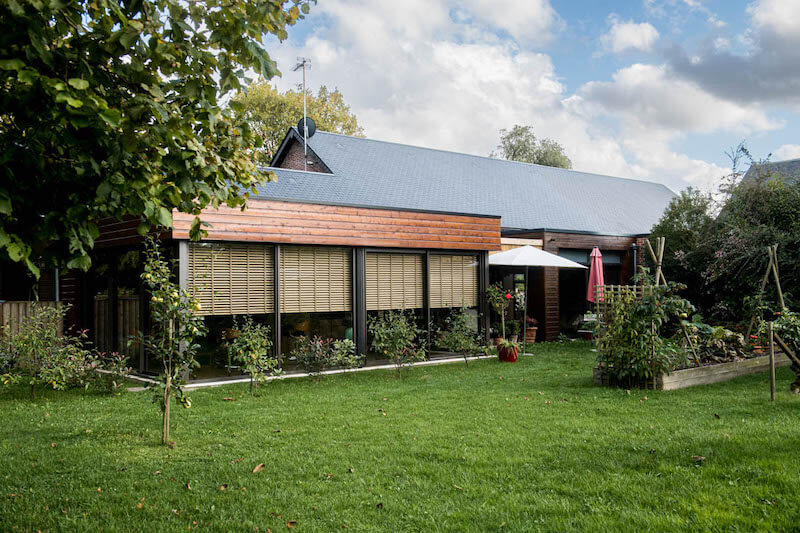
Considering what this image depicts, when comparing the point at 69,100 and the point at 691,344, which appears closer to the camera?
the point at 69,100

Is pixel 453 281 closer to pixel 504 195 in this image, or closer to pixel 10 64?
pixel 504 195

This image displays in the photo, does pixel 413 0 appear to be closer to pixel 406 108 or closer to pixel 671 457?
pixel 671 457

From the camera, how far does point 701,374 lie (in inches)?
339

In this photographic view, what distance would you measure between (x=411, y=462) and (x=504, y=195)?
15.2 meters

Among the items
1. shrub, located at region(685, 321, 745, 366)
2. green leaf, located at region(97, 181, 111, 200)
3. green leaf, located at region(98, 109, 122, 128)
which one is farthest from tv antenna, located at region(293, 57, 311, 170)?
green leaf, located at region(98, 109, 122, 128)

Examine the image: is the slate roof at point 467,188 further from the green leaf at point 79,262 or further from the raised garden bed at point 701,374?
the green leaf at point 79,262

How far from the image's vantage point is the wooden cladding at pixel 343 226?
9.38 meters

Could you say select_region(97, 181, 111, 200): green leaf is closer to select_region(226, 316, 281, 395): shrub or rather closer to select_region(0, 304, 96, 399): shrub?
select_region(226, 316, 281, 395): shrub

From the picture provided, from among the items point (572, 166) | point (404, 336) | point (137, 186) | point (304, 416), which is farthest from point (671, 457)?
point (572, 166)

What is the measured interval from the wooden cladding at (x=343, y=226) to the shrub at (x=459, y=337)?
1496mm

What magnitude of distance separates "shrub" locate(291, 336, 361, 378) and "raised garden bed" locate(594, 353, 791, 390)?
4.01 m

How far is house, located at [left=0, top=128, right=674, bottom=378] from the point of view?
378 inches

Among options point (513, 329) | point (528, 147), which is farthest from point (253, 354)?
point (528, 147)

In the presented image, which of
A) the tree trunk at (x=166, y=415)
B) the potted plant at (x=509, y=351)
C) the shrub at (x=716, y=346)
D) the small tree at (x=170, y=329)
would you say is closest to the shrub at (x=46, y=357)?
the small tree at (x=170, y=329)
